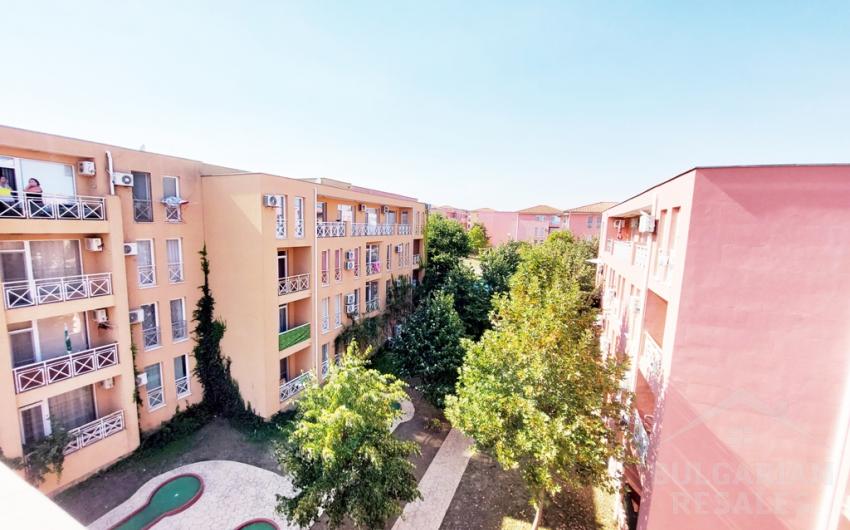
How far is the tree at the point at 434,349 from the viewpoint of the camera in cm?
1712

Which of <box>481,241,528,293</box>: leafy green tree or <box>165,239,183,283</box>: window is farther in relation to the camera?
<box>481,241,528,293</box>: leafy green tree

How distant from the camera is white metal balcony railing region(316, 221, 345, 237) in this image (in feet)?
57.8

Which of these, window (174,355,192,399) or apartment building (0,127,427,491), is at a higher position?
apartment building (0,127,427,491)

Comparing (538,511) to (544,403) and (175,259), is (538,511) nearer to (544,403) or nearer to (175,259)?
(544,403)

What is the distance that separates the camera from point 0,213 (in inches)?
395

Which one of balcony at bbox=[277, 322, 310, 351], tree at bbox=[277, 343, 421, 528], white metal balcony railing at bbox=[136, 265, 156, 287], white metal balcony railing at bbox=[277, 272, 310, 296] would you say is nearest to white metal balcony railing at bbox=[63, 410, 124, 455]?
white metal balcony railing at bbox=[136, 265, 156, 287]

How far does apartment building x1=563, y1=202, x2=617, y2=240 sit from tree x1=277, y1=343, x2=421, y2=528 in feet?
157

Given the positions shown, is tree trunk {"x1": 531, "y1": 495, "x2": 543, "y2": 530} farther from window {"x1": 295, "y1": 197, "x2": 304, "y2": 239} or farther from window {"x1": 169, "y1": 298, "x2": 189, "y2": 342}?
window {"x1": 169, "y1": 298, "x2": 189, "y2": 342}

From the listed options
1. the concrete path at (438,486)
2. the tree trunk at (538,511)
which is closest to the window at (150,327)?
the concrete path at (438,486)

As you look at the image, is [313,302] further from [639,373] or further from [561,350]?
[639,373]

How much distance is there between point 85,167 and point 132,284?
14.1 ft

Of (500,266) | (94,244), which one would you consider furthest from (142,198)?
(500,266)

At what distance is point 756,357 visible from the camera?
803 centimetres

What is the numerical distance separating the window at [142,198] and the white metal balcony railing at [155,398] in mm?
6830
